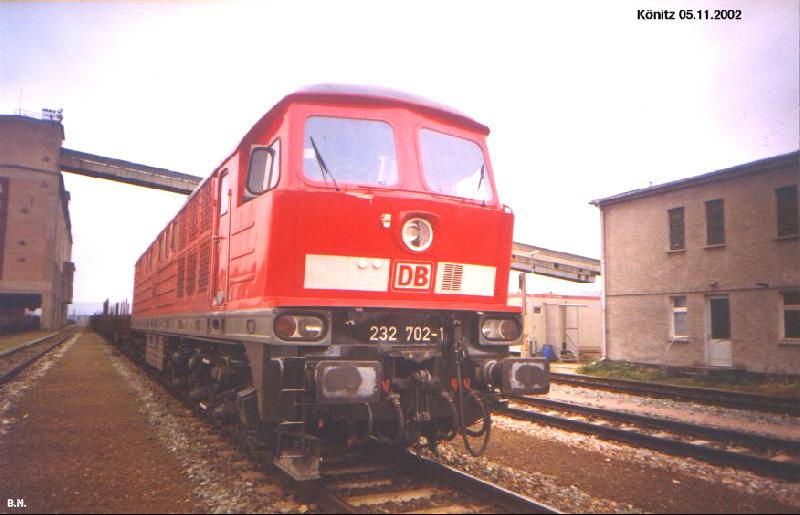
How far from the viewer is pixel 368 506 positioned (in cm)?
458

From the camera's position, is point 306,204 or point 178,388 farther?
point 178,388

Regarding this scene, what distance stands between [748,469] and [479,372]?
10.1 ft

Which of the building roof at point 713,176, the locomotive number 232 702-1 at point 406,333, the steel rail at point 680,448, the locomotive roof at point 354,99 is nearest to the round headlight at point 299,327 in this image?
the locomotive number 232 702-1 at point 406,333

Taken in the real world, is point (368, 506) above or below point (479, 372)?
below

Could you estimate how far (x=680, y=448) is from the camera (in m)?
6.77

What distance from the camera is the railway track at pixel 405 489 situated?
451cm

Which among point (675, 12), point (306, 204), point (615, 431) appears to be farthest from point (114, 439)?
point (675, 12)

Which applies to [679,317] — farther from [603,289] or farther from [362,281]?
[362,281]

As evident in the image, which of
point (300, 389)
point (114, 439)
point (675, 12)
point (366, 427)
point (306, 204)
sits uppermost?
point (675, 12)

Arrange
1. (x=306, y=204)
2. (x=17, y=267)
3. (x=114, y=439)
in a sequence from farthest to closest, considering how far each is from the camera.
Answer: (x=17, y=267), (x=114, y=439), (x=306, y=204)

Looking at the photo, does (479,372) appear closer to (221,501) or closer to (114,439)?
(221,501)

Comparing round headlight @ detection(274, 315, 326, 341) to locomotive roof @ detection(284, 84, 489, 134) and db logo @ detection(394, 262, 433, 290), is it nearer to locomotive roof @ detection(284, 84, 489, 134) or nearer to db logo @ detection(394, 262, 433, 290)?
db logo @ detection(394, 262, 433, 290)

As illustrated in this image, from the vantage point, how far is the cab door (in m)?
6.26

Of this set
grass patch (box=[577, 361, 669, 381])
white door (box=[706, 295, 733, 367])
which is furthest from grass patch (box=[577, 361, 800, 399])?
white door (box=[706, 295, 733, 367])
